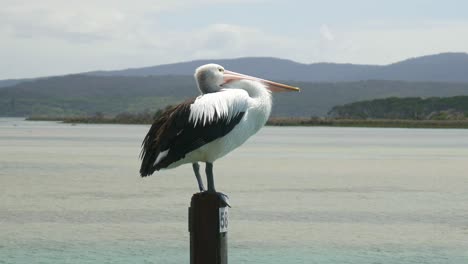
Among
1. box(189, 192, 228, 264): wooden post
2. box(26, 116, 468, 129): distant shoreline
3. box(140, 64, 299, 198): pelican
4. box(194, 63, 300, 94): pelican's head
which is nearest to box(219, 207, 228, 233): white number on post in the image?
box(189, 192, 228, 264): wooden post

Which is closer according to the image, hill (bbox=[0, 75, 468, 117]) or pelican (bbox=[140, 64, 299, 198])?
pelican (bbox=[140, 64, 299, 198])

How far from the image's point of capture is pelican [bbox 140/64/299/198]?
553cm

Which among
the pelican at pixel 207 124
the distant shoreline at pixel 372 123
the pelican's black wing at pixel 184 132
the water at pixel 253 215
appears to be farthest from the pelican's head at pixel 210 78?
the distant shoreline at pixel 372 123

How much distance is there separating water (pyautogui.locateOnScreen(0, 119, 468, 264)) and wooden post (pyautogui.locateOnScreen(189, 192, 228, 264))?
4.57 meters

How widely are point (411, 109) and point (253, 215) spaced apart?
314 feet

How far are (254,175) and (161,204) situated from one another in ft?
22.9

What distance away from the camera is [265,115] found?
5.78m

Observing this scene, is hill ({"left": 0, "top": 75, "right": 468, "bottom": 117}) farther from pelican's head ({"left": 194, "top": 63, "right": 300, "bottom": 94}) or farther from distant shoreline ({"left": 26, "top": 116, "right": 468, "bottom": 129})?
pelican's head ({"left": 194, "top": 63, "right": 300, "bottom": 94})

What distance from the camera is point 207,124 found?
554cm

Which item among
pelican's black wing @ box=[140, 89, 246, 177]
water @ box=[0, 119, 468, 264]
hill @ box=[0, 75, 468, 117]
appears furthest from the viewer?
hill @ box=[0, 75, 468, 117]

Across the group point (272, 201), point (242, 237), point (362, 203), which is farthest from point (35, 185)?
point (242, 237)

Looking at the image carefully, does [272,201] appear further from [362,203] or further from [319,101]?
[319,101]

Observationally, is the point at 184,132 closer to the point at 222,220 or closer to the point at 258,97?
the point at 258,97

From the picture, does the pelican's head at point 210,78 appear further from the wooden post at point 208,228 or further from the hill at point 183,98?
the hill at point 183,98
